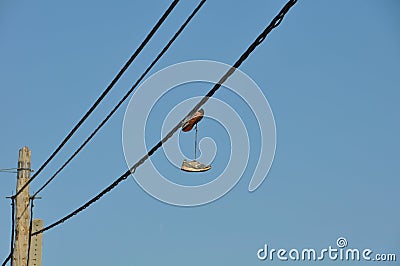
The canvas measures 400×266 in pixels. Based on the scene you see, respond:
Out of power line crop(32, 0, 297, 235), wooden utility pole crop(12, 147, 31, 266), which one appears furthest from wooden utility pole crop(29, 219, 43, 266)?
power line crop(32, 0, 297, 235)

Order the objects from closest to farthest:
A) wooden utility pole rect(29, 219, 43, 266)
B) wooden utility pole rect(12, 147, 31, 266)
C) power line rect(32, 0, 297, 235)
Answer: power line rect(32, 0, 297, 235)
wooden utility pole rect(12, 147, 31, 266)
wooden utility pole rect(29, 219, 43, 266)

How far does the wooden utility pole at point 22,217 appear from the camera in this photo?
13141 millimetres

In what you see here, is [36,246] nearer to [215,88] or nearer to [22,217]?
[22,217]

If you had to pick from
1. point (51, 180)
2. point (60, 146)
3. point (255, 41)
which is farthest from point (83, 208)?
point (255, 41)

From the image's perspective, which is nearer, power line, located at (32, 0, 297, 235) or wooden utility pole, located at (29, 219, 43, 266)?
power line, located at (32, 0, 297, 235)

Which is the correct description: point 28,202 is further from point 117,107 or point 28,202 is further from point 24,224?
point 117,107

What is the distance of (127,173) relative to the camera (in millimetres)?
9531

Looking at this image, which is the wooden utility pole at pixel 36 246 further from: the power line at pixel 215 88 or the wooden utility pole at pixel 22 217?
the power line at pixel 215 88

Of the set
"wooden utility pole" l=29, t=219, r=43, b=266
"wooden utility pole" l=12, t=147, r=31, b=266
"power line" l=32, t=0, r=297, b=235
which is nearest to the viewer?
"power line" l=32, t=0, r=297, b=235

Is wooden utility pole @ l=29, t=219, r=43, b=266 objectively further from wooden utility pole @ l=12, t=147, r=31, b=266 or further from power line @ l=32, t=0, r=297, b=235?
power line @ l=32, t=0, r=297, b=235

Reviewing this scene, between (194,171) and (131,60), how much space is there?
1822mm

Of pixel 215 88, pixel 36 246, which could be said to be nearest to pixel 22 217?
pixel 36 246

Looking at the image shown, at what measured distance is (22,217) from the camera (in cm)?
1323

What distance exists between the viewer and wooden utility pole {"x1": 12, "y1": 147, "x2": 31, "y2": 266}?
43.1 feet
